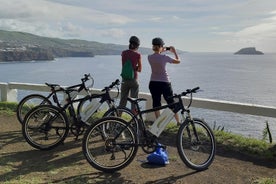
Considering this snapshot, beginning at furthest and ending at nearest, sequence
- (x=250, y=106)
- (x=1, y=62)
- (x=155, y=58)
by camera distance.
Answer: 1. (x=1, y=62)
2. (x=250, y=106)
3. (x=155, y=58)

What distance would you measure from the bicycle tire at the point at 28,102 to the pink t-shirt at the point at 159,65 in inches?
98.7

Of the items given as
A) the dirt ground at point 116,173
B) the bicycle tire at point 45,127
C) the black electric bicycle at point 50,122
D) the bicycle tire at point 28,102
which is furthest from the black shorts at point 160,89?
the bicycle tire at point 28,102

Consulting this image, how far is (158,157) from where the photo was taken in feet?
19.4

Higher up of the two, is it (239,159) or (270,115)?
(270,115)

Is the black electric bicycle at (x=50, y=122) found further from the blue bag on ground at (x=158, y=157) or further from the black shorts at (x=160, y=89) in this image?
the blue bag on ground at (x=158, y=157)

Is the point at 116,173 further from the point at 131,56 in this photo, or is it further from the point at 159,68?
the point at 131,56

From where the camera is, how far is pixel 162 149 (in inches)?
237

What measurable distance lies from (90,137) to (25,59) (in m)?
141

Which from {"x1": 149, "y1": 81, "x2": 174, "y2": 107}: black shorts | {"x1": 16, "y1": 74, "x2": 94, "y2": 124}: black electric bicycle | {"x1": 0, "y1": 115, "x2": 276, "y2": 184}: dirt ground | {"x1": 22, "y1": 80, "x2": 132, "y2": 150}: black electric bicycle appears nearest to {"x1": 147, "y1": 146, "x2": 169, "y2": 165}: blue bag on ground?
{"x1": 0, "y1": 115, "x2": 276, "y2": 184}: dirt ground

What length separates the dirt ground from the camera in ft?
17.3

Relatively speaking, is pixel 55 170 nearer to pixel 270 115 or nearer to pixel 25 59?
pixel 270 115

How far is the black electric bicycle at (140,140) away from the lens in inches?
218

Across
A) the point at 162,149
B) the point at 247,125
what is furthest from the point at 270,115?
the point at 247,125

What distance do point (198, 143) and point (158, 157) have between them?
0.65 m
